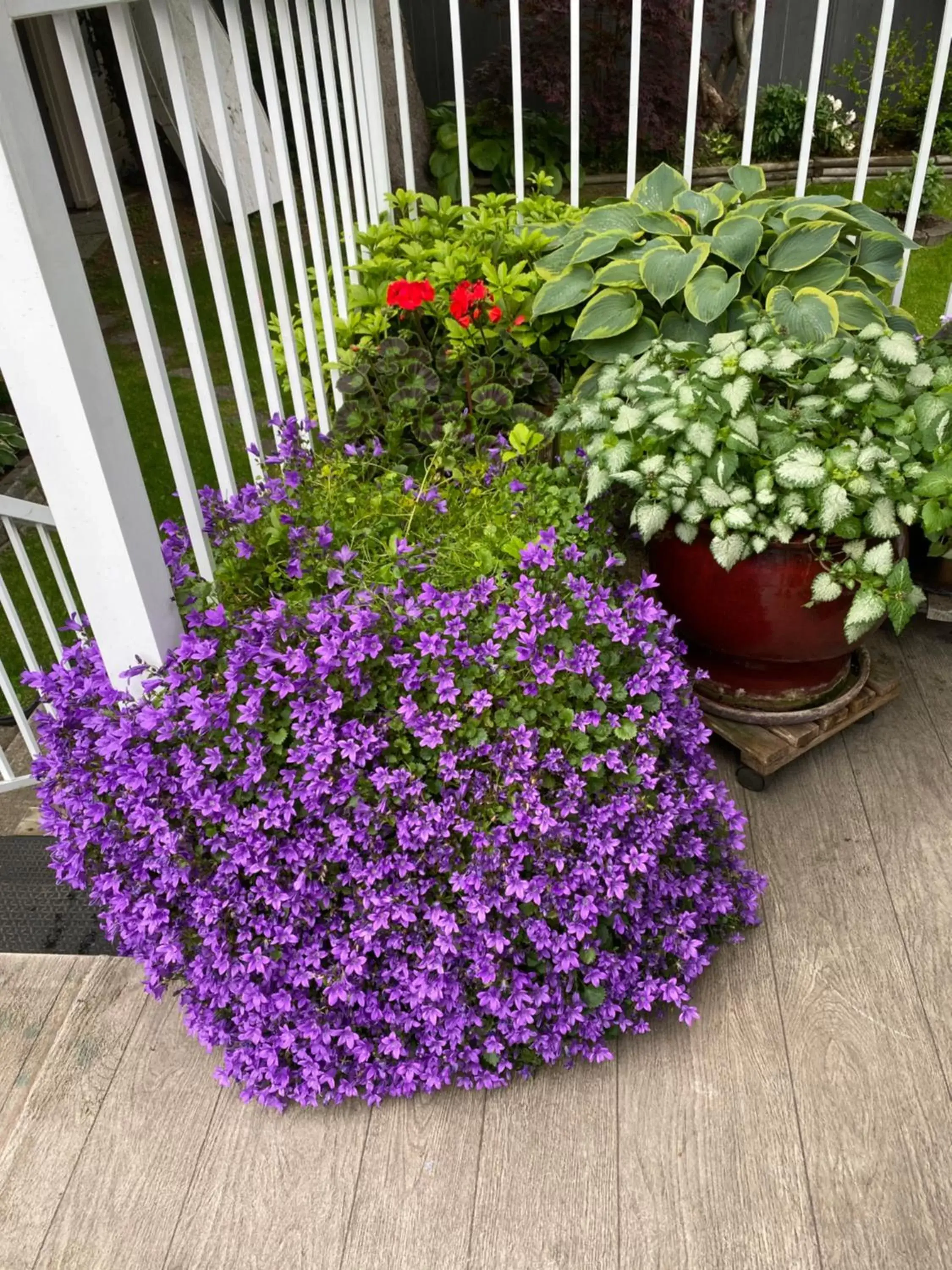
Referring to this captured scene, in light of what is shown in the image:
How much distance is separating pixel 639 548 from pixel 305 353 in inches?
40.0

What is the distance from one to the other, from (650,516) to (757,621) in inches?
12.6

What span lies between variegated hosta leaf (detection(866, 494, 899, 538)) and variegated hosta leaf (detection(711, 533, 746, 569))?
0.73 feet

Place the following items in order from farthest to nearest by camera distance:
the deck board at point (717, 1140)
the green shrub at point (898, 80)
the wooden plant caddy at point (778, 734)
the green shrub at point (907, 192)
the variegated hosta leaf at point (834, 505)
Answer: the green shrub at point (898, 80) < the green shrub at point (907, 192) < the wooden plant caddy at point (778, 734) < the variegated hosta leaf at point (834, 505) < the deck board at point (717, 1140)

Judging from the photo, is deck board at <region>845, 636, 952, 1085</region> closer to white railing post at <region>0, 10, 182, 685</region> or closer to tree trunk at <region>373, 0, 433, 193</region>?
white railing post at <region>0, 10, 182, 685</region>

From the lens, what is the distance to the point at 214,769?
1.47 m

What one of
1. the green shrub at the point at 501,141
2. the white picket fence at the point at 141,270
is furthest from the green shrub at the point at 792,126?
the white picket fence at the point at 141,270

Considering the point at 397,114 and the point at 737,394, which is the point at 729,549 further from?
the point at 397,114

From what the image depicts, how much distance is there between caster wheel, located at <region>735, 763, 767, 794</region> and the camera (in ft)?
6.82

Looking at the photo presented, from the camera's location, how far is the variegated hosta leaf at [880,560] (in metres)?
1.75

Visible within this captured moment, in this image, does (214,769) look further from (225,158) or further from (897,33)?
(897,33)

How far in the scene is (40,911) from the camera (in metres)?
1.98

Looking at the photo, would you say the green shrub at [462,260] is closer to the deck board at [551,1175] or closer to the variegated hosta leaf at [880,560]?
the variegated hosta leaf at [880,560]

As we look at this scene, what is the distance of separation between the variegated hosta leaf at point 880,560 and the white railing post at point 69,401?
4.00ft

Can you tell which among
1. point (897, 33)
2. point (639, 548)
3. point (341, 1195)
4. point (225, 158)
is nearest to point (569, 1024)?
point (341, 1195)
